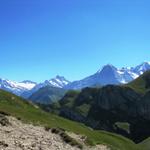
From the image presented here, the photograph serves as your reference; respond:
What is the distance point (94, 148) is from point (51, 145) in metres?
9.93

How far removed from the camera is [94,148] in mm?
47844

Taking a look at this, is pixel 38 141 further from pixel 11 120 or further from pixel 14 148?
pixel 11 120

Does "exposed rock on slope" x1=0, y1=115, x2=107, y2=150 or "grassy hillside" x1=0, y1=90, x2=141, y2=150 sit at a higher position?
"grassy hillside" x1=0, y1=90, x2=141, y2=150

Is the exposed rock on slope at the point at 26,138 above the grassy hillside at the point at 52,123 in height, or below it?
below

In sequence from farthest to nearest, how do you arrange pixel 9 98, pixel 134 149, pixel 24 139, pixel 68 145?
1. pixel 9 98
2. pixel 134 149
3. pixel 68 145
4. pixel 24 139

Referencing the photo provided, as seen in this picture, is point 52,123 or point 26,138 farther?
point 52,123

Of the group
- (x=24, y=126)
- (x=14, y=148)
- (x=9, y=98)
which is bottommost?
(x=14, y=148)

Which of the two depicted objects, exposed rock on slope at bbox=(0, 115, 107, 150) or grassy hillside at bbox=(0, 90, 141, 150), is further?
grassy hillside at bbox=(0, 90, 141, 150)

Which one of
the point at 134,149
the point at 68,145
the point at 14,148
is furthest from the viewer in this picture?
the point at 134,149

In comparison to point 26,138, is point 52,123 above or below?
above

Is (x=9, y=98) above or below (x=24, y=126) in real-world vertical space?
above

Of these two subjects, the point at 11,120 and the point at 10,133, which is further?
the point at 11,120

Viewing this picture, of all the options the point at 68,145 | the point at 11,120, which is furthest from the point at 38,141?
the point at 11,120

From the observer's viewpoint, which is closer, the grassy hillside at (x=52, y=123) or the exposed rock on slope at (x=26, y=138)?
the exposed rock on slope at (x=26, y=138)
